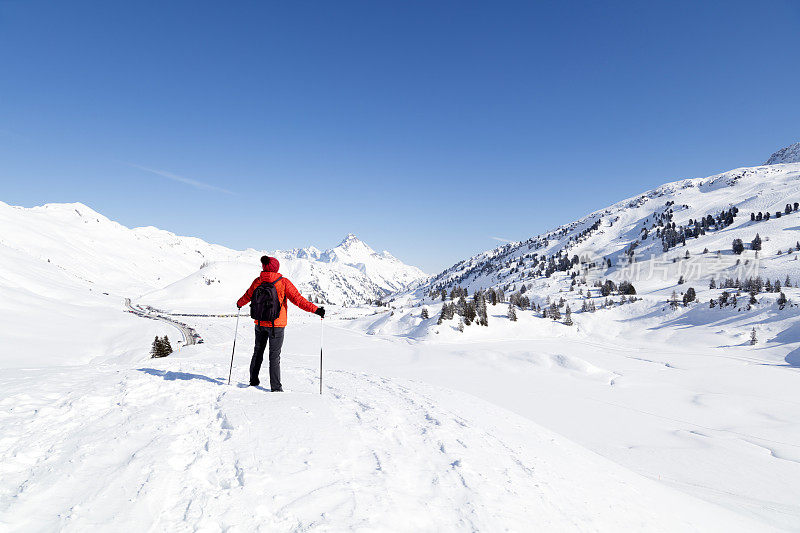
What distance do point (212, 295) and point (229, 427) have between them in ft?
592

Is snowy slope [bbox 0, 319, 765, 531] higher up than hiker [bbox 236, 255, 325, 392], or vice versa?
hiker [bbox 236, 255, 325, 392]

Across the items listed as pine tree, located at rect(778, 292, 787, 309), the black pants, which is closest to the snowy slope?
the black pants

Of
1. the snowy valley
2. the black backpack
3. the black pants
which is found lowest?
the snowy valley

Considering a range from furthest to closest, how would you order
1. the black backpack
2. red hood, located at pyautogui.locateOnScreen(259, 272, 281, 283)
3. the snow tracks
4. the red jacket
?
red hood, located at pyautogui.locateOnScreen(259, 272, 281, 283) → the red jacket → the black backpack → the snow tracks

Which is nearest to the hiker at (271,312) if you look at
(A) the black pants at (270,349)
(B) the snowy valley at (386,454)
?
(A) the black pants at (270,349)

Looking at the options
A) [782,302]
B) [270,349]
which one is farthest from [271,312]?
[782,302]

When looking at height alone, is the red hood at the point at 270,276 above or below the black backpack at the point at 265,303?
above

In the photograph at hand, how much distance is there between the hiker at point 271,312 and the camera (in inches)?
328

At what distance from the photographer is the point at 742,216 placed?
17812 centimetres

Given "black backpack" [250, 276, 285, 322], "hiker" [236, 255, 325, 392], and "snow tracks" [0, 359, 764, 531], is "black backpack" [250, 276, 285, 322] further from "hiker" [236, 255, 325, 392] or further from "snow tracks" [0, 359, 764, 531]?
"snow tracks" [0, 359, 764, 531]

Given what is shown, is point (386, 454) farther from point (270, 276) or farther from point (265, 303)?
point (270, 276)

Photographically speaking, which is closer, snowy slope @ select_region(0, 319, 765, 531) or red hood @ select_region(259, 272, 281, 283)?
snowy slope @ select_region(0, 319, 765, 531)

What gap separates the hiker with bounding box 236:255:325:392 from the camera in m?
8.33

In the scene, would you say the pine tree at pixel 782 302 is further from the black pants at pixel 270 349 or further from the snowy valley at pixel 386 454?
the black pants at pixel 270 349
